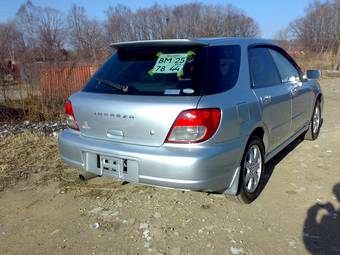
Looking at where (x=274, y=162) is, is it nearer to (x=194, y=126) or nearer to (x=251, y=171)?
(x=251, y=171)

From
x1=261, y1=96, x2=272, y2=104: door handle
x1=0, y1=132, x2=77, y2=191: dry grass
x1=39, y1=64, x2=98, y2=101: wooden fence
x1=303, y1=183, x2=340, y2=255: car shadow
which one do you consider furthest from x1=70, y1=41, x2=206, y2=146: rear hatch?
x1=39, y1=64, x2=98, y2=101: wooden fence

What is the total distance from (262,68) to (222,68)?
93 cm

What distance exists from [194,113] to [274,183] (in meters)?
1.79

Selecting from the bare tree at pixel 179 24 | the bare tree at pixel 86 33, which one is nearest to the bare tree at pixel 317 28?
the bare tree at pixel 179 24

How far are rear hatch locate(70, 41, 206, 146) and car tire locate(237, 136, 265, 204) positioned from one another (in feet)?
2.91

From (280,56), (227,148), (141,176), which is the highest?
(280,56)

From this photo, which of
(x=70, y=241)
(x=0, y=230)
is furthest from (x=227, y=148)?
(x=0, y=230)

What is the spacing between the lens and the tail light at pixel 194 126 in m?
2.71

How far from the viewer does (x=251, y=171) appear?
3.50m

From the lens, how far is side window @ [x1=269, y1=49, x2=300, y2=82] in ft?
14.1

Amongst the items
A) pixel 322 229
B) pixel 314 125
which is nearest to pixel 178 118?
pixel 322 229

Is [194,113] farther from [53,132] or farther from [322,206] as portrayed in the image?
[53,132]

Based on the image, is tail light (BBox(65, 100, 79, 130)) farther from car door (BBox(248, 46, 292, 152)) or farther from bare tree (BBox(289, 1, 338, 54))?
bare tree (BBox(289, 1, 338, 54))

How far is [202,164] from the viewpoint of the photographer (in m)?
2.71
